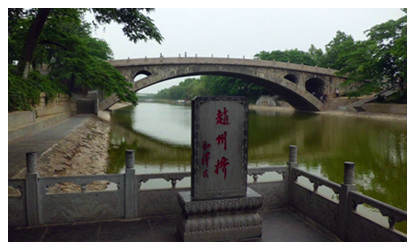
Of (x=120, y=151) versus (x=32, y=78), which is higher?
(x=32, y=78)

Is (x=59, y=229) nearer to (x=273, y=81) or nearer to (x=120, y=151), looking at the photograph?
(x=120, y=151)

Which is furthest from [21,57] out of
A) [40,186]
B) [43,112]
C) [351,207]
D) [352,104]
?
[352,104]

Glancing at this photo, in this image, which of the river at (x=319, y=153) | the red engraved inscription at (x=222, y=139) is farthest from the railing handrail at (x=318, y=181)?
the river at (x=319, y=153)

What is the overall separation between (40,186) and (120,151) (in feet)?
31.9

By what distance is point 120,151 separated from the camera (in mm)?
14125

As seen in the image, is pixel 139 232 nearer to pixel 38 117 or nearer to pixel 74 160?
pixel 74 160

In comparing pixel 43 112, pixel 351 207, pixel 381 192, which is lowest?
pixel 381 192

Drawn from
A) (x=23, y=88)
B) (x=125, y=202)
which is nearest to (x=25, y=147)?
(x=23, y=88)

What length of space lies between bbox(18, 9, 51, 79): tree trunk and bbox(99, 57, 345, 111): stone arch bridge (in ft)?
56.9

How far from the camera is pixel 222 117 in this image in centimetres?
429

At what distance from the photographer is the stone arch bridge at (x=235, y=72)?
30188 mm

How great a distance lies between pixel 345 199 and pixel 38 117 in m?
15.1

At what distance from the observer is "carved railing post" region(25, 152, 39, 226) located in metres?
4.43

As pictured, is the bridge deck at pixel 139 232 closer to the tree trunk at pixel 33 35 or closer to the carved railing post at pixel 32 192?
the carved railing post at pixel 32 192
